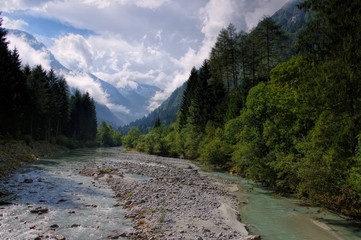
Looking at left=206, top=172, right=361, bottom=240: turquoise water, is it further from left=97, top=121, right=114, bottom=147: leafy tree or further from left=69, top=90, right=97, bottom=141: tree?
left=97, top=121, right=114, bottom=147: leafy tree

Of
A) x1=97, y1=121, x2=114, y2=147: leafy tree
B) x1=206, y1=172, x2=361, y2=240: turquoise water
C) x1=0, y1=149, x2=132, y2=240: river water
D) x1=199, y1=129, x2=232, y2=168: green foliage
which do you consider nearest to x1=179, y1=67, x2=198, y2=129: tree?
x1=199, y1=129, x2=232, y2=168: green foliage

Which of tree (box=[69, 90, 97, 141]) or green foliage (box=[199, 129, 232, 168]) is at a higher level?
tree (box=[69, 90, 97, 141])

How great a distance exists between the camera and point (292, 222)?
14.5 meters

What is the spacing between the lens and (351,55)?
1312cm

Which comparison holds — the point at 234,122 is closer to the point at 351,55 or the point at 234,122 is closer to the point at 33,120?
the point at 351,55

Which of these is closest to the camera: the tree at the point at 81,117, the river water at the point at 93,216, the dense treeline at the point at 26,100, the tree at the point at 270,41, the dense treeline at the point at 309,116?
the river water at the point at 93,216

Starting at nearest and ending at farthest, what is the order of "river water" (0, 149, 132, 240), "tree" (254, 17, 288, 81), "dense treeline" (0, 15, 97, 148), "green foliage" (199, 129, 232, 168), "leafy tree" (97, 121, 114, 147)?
"river water" (0, 149, 132, 240) < "green foliage" (199, 129, 232, 168) < "dense treeline" (0, 15, 97, 148) < "tree" (254, 17, 288, 81) < "leafy tree" (97, 121, 114, 147)

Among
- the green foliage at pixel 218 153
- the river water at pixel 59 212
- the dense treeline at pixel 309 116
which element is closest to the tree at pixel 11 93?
the river water at pixel 59 212

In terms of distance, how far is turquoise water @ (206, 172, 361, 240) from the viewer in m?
12.5

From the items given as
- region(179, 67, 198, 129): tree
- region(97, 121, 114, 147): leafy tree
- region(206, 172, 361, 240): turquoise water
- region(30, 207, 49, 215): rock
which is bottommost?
region(206, 172, 361, 240): turquoise water

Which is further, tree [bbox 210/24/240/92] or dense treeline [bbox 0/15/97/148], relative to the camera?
tree [bbox 210/24/240/92]

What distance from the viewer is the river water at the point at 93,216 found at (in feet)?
36.6

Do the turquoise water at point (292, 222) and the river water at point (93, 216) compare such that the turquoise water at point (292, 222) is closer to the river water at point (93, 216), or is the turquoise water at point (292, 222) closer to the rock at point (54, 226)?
the river water at point (93, 216)

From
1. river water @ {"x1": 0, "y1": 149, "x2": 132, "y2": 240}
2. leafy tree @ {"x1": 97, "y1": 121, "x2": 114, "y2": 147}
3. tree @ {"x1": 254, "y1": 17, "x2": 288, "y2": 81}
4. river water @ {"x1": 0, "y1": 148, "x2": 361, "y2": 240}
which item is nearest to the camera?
river water @ {"x1": 0, "y1": 149, "x2": 132, "y2": 240}
